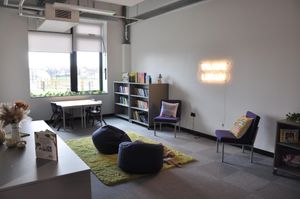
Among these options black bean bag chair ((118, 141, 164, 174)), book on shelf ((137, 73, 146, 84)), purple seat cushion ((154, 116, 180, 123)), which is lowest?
black bean bag chair ((118, 141, 164, 174))

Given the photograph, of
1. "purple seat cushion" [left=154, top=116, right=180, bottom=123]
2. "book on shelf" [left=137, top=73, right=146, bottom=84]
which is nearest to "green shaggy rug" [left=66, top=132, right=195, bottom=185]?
"purple seat cushion" [left=154, top=116, right=180, bottom=123]

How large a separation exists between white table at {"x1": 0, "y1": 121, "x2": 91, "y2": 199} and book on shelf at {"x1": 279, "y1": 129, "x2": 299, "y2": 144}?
118 inches

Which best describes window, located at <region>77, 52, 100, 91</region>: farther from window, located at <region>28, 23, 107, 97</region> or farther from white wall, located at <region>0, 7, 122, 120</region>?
white wall, located at <region>0, 7, 122, 120</region>

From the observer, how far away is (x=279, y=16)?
3971 millimetres

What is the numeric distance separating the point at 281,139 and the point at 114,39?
5.86 meters

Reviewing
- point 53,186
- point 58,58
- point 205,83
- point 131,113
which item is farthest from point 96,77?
point 53,186

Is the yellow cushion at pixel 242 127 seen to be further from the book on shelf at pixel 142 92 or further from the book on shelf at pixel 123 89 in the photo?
A: the book on shelf at pixel 123 89

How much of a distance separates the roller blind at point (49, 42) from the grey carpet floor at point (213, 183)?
4779 mm

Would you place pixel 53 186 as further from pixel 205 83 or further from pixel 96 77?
pixel 96 77

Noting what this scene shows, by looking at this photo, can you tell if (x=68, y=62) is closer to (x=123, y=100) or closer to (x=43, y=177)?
(x=123, y=100)

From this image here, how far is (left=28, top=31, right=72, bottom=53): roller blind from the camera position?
21.8 ft

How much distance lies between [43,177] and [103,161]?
2.22 meters

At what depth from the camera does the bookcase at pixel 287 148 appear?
3490mm

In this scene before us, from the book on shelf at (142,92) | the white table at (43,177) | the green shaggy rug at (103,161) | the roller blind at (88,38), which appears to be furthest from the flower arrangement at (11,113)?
the roller blind at (88,38)
